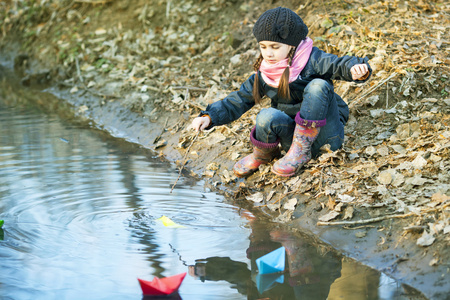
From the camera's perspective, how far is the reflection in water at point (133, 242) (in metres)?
2.96

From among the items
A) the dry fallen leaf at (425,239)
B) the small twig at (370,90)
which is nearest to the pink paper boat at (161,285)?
the dry fallen leaf at (425,239)

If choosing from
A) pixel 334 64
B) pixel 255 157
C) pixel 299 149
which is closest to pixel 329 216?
pixel 299 149

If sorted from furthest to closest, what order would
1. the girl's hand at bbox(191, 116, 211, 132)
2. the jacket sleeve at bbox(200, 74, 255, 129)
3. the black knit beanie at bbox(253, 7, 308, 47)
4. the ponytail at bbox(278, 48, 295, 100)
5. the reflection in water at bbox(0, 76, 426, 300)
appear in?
the jacket sleeve at bbox(200, 74, 255, 129), the girl's hand at bbox(191, 116, 211, 132), the ponytail at bbox(278, 48, 295, 100), the black knit beanie at bbox(253, 7, 308, 47), the reflection in water at bbox(0, 76, 426, 300)

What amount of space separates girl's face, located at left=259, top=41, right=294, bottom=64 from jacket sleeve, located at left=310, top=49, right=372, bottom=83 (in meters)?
0.21

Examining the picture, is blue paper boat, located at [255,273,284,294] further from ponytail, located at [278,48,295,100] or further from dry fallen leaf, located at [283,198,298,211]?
ponytail, located at [278,48,295,100]

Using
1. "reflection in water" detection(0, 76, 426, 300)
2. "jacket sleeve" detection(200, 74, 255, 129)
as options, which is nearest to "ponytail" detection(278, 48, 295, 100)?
"jacket sleeve" detection(200, 74, 255, 129)

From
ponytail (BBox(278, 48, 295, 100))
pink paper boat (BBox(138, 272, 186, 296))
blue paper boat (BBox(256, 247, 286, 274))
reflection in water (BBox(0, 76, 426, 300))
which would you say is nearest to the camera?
pink paper boat (BBox(138, 272, 186, 296))

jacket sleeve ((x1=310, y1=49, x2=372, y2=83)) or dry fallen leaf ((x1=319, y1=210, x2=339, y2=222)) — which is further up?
jacket sleeve ((x1=310, y1=49, x2=372, y2=83))

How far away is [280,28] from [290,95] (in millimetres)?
555

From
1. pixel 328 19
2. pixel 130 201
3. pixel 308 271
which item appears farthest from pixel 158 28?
pixel 308 271

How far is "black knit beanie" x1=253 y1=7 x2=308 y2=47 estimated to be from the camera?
151 inches

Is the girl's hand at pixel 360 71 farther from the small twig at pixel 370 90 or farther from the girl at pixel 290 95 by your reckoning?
the small twig at pixel 370 90

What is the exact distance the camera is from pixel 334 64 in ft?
12.7

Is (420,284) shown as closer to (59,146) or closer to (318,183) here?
(318,183)
